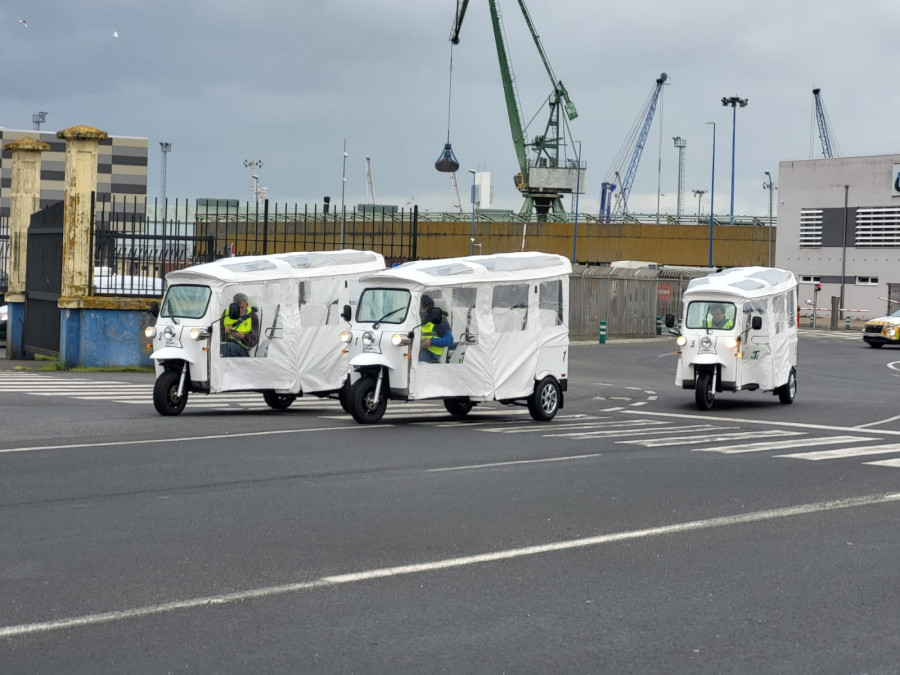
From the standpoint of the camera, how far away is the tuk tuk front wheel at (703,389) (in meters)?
20.8

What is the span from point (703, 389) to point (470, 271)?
210 inches

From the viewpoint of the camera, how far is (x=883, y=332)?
4597cm

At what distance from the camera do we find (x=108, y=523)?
8875 millimetres

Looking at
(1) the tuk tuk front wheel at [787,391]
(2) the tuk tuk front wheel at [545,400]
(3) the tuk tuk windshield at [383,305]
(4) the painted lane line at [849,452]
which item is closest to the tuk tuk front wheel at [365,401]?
(3) the tuk tuk windshield at [383,305]

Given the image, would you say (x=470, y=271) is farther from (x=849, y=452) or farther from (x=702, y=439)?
(x=849, y=452)

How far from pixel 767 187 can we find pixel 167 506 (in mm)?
122898

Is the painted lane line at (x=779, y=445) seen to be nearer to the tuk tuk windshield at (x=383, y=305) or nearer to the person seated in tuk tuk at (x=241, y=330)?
the tuk tuk windshield at (x=383, y=305)

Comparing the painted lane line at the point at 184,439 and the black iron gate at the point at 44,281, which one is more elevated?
the black iron gate at the point at 44,281

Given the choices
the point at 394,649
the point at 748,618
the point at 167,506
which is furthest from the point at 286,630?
the point at 167,506

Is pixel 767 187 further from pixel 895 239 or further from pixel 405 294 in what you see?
pixel 405 294

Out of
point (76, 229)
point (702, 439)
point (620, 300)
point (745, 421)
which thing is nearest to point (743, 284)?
point (745, 421)

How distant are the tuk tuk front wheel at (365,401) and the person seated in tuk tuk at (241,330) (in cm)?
233

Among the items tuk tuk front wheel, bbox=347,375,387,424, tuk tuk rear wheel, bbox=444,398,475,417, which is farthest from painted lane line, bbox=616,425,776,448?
tuk tuk front wheel, bbox=347,375,387,424

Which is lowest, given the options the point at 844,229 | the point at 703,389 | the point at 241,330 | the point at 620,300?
the point at 703,389
